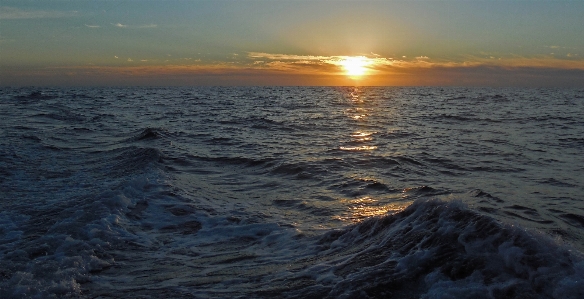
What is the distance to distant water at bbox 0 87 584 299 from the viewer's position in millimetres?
4809

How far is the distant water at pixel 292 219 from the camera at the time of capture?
15.8ft

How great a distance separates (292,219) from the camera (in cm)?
833

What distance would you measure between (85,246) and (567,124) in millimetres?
25844

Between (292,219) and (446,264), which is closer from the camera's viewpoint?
(446,264)

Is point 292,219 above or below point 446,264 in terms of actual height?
below

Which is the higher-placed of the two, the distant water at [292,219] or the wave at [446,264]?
the wave at [446,264]

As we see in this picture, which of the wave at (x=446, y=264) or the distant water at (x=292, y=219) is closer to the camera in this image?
the wave at (x=446, y=264)

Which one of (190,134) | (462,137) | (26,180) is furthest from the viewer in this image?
(190,134)

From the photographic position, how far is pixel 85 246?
647 cm

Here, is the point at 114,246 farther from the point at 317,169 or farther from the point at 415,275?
the point at 317,169

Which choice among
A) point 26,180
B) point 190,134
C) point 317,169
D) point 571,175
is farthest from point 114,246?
point 190,134

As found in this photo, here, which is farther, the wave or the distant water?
the distant water

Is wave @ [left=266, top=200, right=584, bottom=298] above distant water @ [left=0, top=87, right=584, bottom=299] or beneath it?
above

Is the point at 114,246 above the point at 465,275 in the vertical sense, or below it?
below
